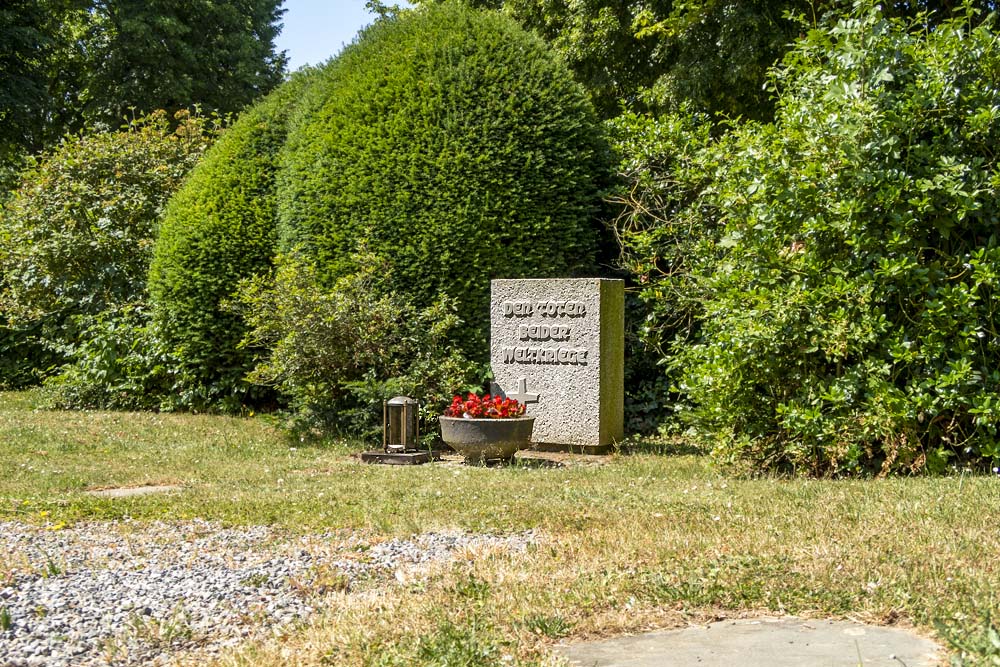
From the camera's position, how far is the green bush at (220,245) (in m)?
11.7

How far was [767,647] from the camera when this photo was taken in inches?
131

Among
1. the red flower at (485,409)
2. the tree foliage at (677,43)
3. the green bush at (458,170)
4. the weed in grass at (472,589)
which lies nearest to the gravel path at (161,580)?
the weed in grass at (472,589)

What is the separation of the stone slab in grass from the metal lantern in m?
2.09

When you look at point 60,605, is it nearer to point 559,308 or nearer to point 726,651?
point 726,651

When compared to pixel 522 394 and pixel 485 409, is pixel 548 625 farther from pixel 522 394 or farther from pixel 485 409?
pixel 522 394

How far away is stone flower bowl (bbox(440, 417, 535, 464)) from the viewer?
830 centimetres

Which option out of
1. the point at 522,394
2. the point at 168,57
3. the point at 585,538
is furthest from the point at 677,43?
the point at 168,57

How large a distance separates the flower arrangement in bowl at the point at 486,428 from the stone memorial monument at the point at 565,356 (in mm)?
720

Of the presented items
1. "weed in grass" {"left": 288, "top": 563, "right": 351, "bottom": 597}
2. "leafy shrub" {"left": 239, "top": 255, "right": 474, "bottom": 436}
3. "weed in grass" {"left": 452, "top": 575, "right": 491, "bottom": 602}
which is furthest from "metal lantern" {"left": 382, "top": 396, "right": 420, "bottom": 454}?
"weed in grass" {"left": 452, "top": 575, "right": 491, "bottom": 602}

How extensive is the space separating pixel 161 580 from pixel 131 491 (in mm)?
2722

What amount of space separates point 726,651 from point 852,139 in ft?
14.9

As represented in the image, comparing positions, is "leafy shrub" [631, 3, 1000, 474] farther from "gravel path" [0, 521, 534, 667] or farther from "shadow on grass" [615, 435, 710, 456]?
"gravel path" [0, 521, 534, 667]

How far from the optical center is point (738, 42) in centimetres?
1459

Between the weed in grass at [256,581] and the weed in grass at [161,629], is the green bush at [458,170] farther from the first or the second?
the weed in grass at [161,629]
